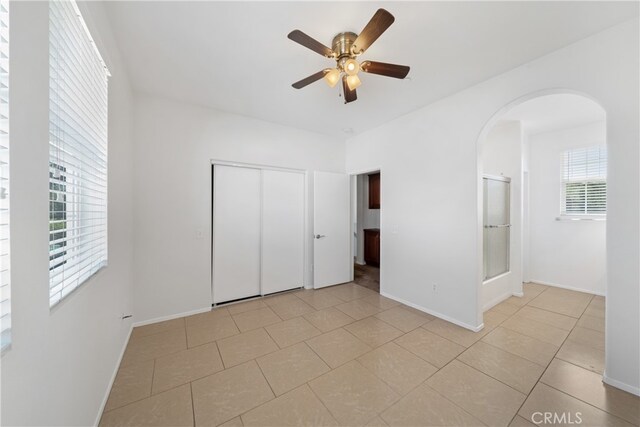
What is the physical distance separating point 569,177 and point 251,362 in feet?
18.2

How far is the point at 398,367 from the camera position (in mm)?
1986

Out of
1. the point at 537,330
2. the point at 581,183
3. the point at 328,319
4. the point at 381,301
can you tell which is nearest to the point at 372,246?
the point at 381,301

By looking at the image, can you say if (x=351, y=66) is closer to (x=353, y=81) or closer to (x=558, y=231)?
(x=353, y=81)

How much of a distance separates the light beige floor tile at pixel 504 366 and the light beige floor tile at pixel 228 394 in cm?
178

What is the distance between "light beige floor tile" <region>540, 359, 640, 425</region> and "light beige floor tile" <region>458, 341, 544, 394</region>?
0.31 feet

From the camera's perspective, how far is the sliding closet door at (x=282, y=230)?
3.62 m

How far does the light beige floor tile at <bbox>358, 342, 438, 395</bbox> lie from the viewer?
5.93ft

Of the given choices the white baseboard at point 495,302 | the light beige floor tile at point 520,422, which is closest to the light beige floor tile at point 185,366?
the light beige floor tile at point 520,422

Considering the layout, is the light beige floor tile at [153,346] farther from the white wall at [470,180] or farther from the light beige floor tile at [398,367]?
the white wall at [470,180]

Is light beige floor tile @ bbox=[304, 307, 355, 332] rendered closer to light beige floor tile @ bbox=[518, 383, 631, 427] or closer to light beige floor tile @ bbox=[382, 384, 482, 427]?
light beige floor tile @ bbox=[382, 384, 482, 427]

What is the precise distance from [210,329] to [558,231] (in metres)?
5.61

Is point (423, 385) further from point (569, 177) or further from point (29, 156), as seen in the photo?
point (569, 177)

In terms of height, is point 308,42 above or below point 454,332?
above

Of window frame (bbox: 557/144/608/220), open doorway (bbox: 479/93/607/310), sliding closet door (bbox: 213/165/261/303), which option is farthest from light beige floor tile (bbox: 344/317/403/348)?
window frame (bbox: 557/144/608/220)
